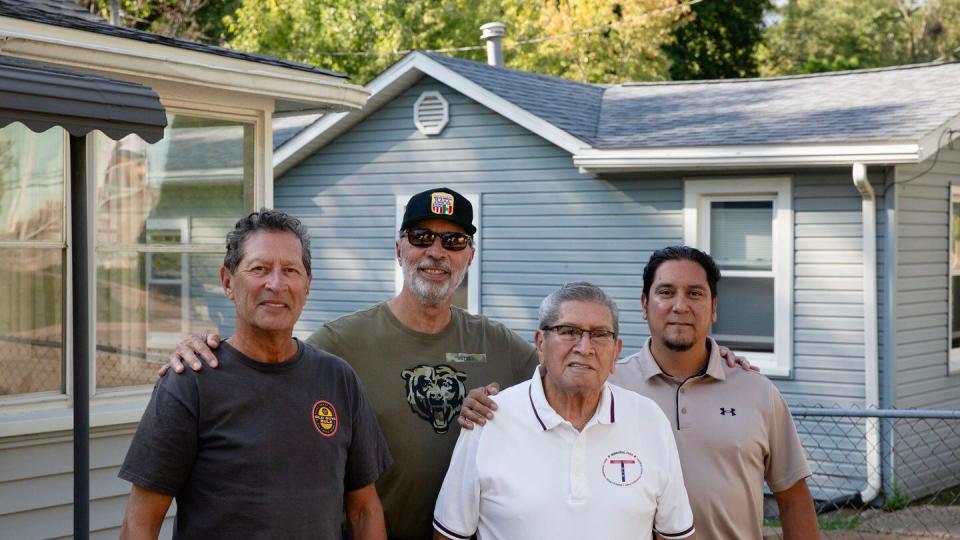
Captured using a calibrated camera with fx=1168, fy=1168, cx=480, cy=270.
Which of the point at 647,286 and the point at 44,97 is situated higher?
the point at 44,97

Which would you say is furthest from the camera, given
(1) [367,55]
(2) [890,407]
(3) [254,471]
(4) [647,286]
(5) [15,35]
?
(1) [367,55]

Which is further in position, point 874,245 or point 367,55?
point 367,55

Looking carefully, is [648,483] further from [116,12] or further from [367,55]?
[367,55]

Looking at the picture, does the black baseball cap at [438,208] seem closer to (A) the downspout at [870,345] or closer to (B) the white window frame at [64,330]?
(B) the white window frame at [64,330]

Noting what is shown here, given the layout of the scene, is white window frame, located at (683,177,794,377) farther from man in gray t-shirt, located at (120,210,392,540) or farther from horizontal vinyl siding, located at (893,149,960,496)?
man in gray t-shirt, located at (120,210,392,540)

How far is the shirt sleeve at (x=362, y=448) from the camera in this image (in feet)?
10.0

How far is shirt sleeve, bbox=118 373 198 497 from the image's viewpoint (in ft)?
8.89

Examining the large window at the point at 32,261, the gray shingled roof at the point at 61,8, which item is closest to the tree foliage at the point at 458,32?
the gray shingled roof at the point at 61,8

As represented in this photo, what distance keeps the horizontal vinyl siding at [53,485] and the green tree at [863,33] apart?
30.8m

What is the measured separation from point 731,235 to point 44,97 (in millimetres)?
7773

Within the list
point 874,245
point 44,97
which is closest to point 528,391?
point 44,97

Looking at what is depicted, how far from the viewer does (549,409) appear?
315cm

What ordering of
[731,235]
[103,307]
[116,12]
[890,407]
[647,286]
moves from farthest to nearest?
[116,12]
[731,235]
[890,407]
[103,307]
[647,286]

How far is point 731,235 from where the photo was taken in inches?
419
